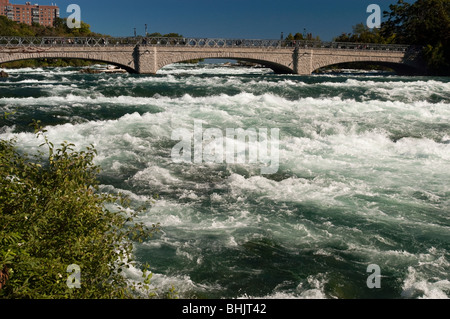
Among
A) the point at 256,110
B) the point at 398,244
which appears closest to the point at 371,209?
the point at 398,244

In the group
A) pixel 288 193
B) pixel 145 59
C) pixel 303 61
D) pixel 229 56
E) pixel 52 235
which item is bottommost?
pixel 288 193

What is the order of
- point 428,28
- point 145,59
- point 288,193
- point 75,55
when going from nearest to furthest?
point 288,193 < point 75,55 < point 145,59 < point 428,28

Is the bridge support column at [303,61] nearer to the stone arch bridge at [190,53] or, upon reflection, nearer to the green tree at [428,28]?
the stone arch bridge at [190,53]

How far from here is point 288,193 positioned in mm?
12844

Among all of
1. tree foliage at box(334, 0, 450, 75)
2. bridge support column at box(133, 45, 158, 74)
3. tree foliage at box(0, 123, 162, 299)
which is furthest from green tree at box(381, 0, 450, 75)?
tree foliage at box(0, 123, 162, 299)

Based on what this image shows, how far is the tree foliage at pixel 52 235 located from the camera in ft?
15.8

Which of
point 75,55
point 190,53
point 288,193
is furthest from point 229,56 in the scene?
point 288,193

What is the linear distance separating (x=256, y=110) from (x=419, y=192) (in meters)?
13.3

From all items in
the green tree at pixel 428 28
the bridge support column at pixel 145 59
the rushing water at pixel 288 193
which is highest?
the green tree at pixel 428 28

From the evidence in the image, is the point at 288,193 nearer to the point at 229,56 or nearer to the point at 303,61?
the point at 229,56

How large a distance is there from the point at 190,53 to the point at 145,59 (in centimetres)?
574

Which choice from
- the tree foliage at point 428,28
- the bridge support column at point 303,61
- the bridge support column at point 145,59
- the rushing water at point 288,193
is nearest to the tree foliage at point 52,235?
the rushing water at point 288,193

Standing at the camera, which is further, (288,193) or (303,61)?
(303,61)

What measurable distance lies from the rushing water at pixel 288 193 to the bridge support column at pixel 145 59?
25.5 metres
